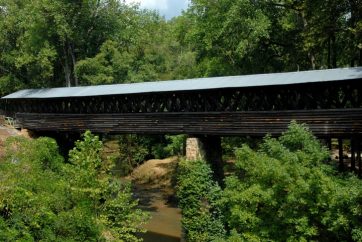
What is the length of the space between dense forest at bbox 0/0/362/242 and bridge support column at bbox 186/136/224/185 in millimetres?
546

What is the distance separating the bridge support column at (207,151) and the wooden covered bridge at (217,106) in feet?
1.72

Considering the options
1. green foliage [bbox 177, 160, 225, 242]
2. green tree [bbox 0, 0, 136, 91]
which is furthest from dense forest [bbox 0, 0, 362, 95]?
green foliage [bbox 177, 160, 225, 242]

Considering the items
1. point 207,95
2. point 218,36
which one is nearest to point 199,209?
point 207,95

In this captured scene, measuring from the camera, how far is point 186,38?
33750 millimetres

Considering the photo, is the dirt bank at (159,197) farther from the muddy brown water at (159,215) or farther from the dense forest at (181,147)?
the dense forest at (181,147)

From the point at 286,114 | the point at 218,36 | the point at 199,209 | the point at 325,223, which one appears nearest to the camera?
the point at 325,223

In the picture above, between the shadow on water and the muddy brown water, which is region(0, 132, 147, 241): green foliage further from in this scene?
the muddy brown water

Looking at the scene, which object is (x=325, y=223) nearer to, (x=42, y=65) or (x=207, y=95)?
(x=207, y=95)

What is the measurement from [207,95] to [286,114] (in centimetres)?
411

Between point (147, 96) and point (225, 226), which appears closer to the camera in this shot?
point (225, 226)

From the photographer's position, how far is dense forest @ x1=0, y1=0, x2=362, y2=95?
26891mm

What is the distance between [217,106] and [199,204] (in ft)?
14.6

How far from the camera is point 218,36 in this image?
97.6ft

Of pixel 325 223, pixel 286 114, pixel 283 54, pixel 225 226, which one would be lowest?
pixel 225 226
